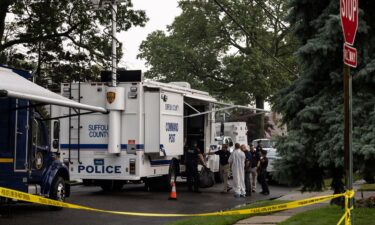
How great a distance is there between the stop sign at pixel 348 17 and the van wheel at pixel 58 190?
8924 millimetres

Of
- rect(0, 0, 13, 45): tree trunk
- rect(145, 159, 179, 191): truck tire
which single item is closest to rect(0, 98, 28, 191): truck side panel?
rect(145, 159, 179, 191): truck tire

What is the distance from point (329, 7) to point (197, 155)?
971cm

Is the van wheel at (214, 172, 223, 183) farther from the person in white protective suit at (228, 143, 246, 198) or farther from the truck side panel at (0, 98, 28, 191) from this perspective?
the truck side panel at (0, 98, 28, 191)

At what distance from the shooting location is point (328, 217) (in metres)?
11.4

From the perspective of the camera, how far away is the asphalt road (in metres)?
12.9

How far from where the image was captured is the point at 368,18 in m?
11.4

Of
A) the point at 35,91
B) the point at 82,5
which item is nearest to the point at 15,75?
the point at 35,91

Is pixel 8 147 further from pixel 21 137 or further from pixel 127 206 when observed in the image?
pixel 127 206

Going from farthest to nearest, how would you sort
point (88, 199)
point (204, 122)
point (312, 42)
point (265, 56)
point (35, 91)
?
point (265, 56) → point (204, 122) → point (88, 199) → point (35, 91) → point (312, 42)

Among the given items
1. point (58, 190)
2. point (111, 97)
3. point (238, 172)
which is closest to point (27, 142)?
point (58, 190)

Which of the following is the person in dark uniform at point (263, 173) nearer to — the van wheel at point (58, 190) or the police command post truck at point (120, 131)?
the police command post truck at point (120, 131)

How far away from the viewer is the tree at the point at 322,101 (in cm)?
1023

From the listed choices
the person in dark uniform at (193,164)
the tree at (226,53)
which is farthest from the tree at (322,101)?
the tree at (226,53)

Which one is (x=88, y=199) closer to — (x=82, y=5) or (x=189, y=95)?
(x=189, y=95)
